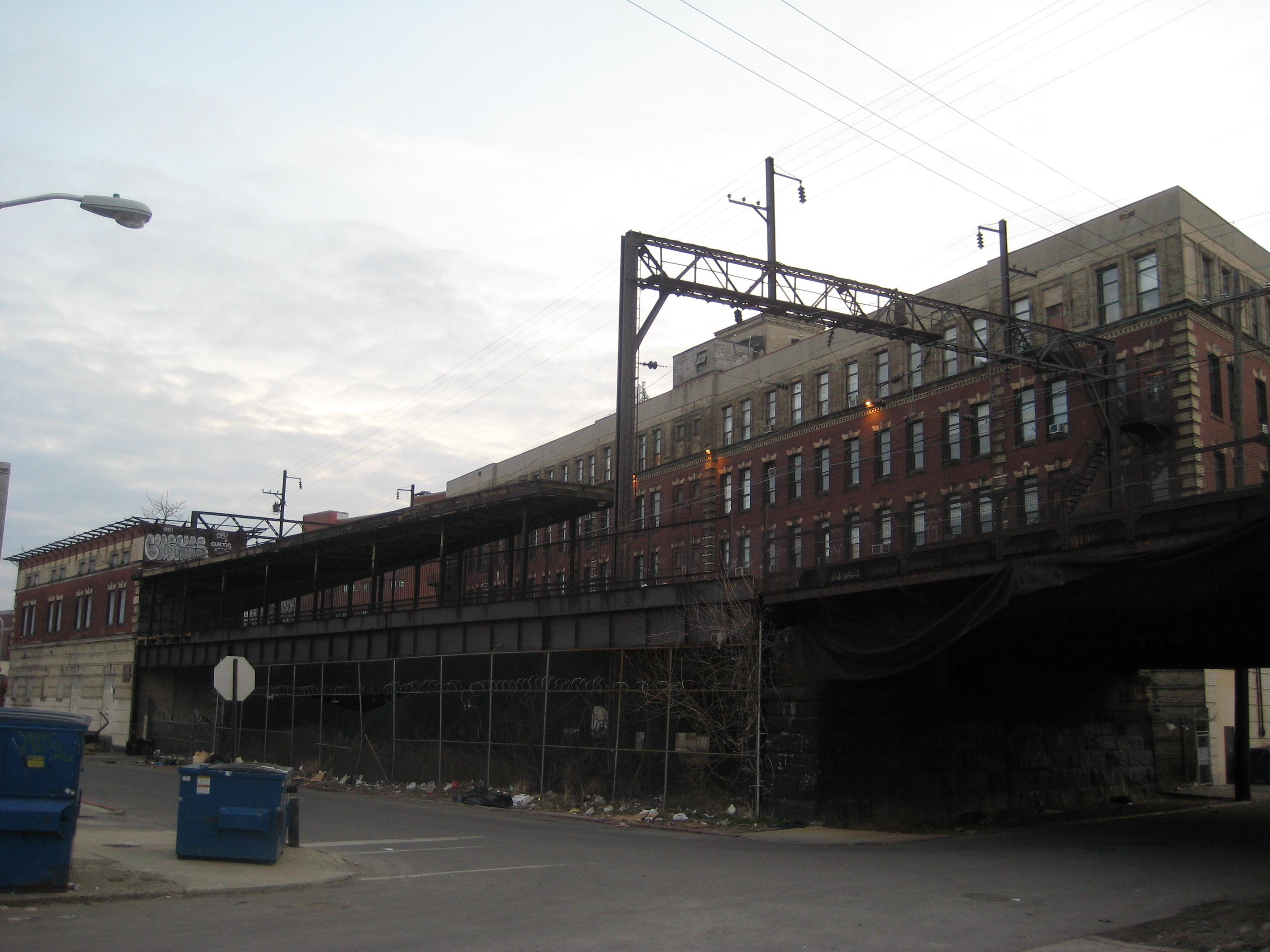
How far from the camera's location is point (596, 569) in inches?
2712


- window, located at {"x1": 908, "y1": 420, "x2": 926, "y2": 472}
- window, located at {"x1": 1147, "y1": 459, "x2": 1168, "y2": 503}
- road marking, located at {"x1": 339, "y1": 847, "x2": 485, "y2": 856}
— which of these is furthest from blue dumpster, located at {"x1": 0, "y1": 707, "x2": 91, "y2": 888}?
window, located at {"x1": 908, "y1": 420, "x2": 926, "y2": 472}

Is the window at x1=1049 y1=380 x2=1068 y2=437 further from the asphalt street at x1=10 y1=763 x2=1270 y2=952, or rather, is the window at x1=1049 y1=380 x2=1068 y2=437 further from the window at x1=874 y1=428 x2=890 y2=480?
the asphalt street at x1=10 y1=763 x2=1270 y2=952

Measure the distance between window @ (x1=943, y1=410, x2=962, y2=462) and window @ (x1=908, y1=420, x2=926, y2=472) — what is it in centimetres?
126

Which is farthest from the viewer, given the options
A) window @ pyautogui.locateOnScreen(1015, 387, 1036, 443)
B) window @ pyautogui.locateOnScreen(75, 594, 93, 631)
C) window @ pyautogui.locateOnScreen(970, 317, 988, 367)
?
window @ pyautogui.locateOnScreen(75, 594, 93, 631)

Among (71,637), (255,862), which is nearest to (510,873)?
(255,862)

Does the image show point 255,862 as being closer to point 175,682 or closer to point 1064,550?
point 1064,550

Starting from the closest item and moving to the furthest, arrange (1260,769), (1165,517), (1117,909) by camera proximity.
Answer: (1117,909) < (1165,517) < (1260,769)

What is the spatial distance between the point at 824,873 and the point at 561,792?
13982 mm

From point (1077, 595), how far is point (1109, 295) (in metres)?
29.3

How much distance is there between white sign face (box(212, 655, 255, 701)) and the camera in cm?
1978

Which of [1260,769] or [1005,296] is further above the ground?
[1005,296]

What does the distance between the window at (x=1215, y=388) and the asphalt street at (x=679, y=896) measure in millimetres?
22918

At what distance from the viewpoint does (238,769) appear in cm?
1417

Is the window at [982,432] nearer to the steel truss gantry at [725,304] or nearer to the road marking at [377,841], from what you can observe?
the steel truss gantry at [725,304]
